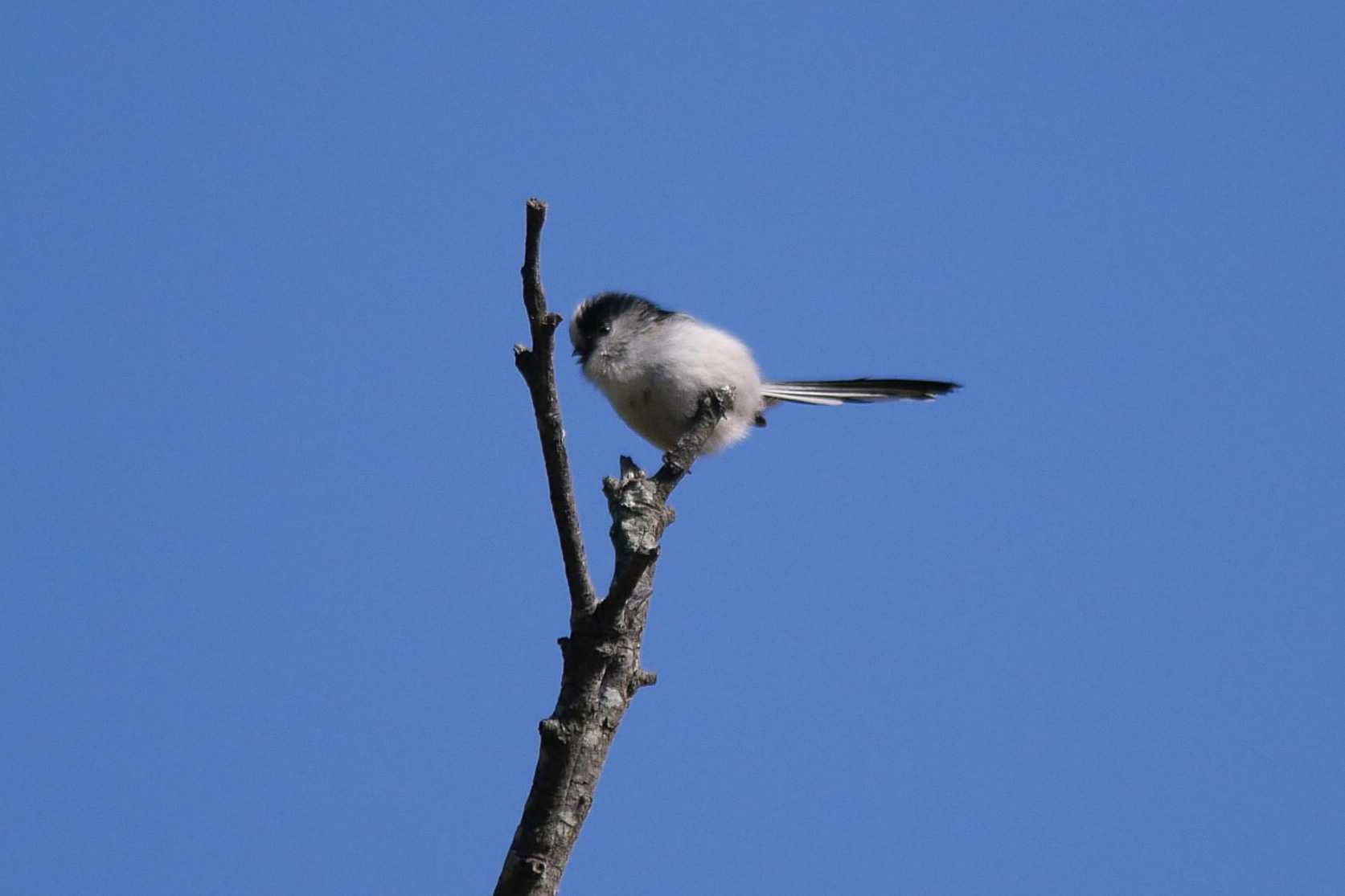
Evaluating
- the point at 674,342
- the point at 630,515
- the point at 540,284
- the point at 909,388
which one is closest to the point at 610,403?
the point at 674,342

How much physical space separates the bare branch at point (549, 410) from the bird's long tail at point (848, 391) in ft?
8.06

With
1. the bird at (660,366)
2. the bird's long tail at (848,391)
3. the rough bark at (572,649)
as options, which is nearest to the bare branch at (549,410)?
the rough bark at (572,649)

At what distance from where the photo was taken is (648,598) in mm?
3088

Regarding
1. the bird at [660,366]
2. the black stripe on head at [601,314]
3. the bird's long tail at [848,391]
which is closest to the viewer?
the bird at [660,366]

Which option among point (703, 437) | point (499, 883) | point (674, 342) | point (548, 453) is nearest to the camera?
point (499, 883)

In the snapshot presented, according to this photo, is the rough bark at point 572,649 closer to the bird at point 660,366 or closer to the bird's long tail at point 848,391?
the bird at point 660,366

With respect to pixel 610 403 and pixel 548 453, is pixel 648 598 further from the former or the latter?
pixel 610 403

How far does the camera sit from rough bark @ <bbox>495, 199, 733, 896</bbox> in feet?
8.86

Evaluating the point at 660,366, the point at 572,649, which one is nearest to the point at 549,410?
the point at 572,649

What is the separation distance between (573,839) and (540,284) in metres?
1.15

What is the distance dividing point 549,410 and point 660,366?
1.85 metres

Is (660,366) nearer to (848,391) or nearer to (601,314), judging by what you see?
(601,314)

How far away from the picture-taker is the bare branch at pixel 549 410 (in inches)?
107

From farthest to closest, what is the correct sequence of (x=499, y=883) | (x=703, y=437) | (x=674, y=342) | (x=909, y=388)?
(x=909, y=388) < (x=674, y=342) < (x=703, y=437) < (x=499, y=883)
